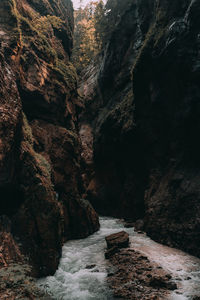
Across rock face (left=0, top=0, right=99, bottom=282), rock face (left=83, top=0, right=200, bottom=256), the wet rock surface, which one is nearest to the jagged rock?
the wet rock surface

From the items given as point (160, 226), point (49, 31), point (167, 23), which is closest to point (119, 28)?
point (49, 31)

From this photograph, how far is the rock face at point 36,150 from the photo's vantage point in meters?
7.76

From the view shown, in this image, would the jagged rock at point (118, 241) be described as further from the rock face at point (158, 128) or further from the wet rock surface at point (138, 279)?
the rock face at point (158, 128)

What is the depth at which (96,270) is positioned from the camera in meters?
8.68

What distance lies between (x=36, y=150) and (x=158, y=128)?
8209 millimetres

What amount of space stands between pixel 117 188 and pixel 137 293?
1315cm

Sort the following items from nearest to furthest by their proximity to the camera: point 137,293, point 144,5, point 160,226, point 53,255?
1. point 137,293
2. point 53,255
3. point 160,226
4. point 144,5

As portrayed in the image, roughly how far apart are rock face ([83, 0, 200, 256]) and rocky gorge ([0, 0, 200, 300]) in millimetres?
64

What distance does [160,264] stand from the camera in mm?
8469

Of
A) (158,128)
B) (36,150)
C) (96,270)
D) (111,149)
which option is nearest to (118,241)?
(96,270)

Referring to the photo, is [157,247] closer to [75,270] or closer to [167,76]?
[75,270]

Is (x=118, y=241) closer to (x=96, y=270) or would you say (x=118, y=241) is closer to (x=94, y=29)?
(x=96, y=270)

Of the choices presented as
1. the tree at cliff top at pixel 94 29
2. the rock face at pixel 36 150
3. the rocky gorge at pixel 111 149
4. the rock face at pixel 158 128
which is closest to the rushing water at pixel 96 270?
the rocky gorge at pixel 111 149

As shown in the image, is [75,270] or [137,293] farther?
[75,270]
